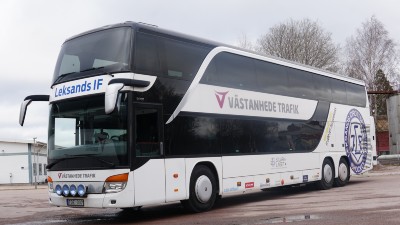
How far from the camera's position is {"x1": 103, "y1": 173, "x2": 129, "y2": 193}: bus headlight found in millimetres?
9852

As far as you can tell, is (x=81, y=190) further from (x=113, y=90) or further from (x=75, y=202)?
(x=113, y=90)

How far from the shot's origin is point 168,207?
1416 cm

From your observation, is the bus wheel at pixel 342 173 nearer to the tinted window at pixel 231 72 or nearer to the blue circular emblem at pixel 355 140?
the blue circular emblem at pixel 355 140

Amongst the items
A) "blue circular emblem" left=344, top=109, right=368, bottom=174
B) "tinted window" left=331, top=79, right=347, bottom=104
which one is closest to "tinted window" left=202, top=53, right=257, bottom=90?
"tinted window" left=331, top=79, right=347, bottom=104

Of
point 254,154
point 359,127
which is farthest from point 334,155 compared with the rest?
point 254,154

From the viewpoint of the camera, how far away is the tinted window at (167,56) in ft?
34.6

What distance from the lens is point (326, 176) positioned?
1747cm

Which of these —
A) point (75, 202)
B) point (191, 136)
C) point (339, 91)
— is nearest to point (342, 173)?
point (339, 91)

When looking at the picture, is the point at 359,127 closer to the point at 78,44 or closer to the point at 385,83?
the point at 78,44

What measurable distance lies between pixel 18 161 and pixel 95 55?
42594 mm

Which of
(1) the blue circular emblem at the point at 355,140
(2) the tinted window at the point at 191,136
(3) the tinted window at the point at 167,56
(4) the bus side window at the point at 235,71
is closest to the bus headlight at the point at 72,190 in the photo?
(2) the tinted window at the point at 191,136

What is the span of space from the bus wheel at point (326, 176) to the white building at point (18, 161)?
123 feet

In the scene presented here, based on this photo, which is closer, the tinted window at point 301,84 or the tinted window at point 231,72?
the tinted window at point 231,72

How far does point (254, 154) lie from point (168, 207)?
2954 millimetres
